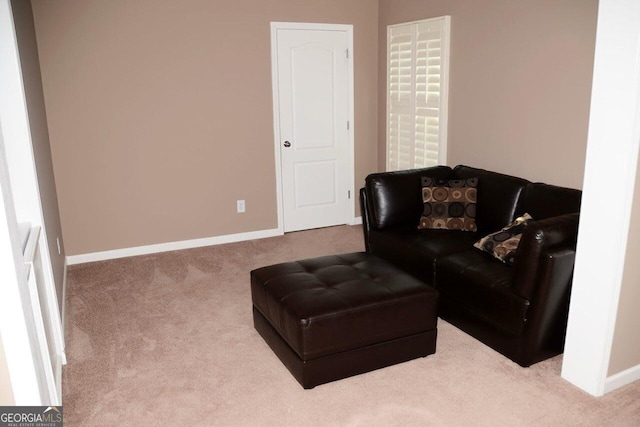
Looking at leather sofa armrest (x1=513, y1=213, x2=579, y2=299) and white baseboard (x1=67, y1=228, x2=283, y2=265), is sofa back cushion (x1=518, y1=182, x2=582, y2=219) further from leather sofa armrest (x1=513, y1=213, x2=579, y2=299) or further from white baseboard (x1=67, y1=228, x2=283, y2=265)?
white baseboard (x1=67, y1=228, x2=283, y2=265)

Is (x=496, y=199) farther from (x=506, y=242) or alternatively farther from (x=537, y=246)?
(x=537, y=246)

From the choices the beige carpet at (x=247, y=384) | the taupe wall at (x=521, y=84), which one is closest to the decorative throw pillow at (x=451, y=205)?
the taupe wall at (x=521, y=84)

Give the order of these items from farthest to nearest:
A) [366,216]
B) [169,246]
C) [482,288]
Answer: [169,246], [366,216], [482,288]

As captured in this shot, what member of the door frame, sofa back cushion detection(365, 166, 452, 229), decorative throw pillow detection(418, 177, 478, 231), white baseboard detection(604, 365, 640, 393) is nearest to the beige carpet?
white baseboard detection(604, 365, 640, 393)

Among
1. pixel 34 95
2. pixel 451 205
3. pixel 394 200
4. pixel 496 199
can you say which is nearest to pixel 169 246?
pixel 34 95

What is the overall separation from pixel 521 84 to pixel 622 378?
2.24 meters

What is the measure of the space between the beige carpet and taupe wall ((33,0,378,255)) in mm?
1287

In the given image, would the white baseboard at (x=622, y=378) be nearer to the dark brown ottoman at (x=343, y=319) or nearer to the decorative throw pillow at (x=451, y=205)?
the dark brown ottoman at (x=343, y=319)

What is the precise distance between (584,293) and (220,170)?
11.6 ft

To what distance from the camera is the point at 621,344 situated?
8.84 feet

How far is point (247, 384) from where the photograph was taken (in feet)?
9.36

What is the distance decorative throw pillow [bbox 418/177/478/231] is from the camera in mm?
4000

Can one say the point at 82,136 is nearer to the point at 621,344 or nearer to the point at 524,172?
the point at 524,172

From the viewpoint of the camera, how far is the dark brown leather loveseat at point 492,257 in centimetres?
281
